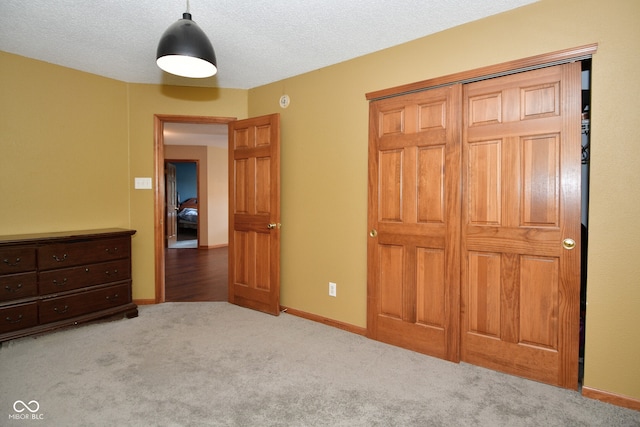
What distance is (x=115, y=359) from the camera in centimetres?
252

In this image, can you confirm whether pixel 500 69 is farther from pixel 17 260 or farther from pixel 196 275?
pixel 196 275

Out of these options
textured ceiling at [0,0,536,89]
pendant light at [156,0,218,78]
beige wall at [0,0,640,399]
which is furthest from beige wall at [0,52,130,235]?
pendant light at [156,0,218,78]

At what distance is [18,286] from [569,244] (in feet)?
13.7

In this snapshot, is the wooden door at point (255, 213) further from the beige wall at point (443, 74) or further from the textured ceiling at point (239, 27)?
the textured ceiling at point (239, 27)

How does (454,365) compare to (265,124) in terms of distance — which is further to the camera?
(265,124)

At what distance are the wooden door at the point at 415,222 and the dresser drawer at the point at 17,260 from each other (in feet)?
9.46

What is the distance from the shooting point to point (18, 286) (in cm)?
276

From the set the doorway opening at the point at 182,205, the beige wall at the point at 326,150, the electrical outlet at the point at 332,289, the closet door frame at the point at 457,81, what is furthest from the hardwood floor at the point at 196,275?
the closet door frame at the point at 457,81

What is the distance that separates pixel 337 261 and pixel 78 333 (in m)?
2.45

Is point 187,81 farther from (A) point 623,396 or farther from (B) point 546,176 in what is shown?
(A) point 623,396

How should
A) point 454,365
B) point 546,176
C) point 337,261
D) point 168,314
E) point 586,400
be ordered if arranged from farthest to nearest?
point 168,314 → point 337,261 → point 454,365 → point 546,176 → point 586,400

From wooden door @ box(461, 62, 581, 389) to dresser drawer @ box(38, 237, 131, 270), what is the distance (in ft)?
10.6

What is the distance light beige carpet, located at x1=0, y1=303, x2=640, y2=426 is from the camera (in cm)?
186

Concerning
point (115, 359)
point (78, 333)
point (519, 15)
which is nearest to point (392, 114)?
point (519, 15)
